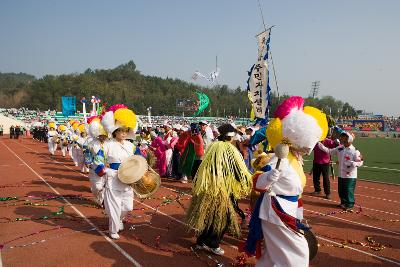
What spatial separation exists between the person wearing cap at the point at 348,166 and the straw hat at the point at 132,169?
195 inches

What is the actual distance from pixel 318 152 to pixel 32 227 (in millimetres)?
7569

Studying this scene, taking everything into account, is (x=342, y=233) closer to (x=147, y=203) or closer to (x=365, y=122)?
(x=147, y=203)

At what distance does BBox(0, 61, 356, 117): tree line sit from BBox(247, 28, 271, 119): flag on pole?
54581 mm

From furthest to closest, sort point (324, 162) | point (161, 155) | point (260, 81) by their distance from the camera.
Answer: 1. point (161, 155)
2. point (324, 162)
3. point (260, 81)

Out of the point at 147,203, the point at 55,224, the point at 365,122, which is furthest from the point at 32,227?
the point at 365,122

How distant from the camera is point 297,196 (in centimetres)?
380

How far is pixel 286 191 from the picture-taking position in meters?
3.71

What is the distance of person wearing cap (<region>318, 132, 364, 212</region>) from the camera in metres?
8.21

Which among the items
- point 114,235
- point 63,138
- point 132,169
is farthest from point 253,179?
point 63,138

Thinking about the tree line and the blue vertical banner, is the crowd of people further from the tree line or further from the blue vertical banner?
the tree line

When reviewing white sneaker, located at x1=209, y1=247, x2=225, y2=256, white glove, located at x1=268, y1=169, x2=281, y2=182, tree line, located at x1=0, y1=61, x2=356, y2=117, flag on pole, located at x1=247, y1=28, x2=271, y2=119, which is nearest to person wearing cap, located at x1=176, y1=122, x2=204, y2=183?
flag on pole, located at x1=247, y1=28, x2=271, y2=119

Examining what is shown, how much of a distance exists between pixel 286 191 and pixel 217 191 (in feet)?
5.25

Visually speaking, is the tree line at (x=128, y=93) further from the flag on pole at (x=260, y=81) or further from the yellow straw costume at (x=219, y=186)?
the yellow straw costume at (x=219, y=186)

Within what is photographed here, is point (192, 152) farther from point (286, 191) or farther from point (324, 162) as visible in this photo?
point (286, 191)
